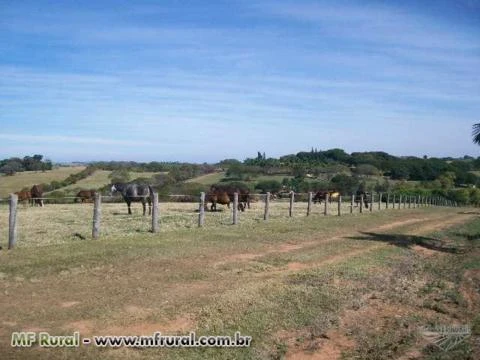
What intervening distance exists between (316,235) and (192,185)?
1355 inches

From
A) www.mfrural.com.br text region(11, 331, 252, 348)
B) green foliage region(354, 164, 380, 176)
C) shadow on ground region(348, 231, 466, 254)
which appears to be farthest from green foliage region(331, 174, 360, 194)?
www.mfrural.com.br text region(11, 331, 252, 348)

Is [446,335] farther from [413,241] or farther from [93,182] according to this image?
[93,182]

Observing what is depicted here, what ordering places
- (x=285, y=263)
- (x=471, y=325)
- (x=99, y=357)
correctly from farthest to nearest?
(x=285, y=263), (x=471, y=325), (x=99, y=357)

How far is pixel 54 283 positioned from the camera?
31.0 feet

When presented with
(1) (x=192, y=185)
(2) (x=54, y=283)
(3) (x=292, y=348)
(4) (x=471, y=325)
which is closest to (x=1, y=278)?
(2) (x=54, y=283)

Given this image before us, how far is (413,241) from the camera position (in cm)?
1889

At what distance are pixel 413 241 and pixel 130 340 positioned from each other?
47.6 feet

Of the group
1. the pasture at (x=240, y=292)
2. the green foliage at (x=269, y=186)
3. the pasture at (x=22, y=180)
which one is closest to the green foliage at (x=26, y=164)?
the pasture at (x=22, y=180)

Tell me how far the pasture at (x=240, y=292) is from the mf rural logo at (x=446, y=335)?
14cm

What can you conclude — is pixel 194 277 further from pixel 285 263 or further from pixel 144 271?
pixel 285 263

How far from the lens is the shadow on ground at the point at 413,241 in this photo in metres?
17.6

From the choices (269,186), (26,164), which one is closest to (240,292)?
(269,186)

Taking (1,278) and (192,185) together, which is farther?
(192,185)

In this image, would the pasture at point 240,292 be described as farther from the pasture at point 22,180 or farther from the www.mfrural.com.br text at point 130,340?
the pasture at point 22,180
